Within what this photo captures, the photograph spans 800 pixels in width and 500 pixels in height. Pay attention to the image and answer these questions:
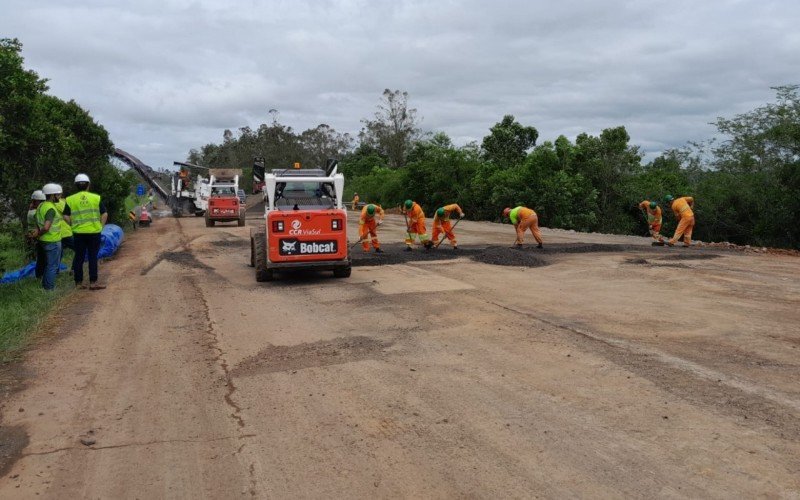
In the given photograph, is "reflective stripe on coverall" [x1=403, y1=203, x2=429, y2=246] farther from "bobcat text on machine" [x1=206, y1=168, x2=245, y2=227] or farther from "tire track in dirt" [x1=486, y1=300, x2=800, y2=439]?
"bobcat text on machine" [x1=206, y1=168, x2=245, y2=227]

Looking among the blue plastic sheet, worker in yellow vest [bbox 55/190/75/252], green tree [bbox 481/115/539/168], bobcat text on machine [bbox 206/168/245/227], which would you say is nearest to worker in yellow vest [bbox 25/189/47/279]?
worker in yellow vest [bbox 55/190/75/252]

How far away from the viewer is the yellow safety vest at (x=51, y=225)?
33.9 ft

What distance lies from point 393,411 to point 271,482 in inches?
52.3

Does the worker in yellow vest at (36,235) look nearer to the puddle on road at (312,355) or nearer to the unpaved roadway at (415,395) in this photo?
the unpaved roadway at (415,395)

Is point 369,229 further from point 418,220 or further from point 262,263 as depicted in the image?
point 262,263

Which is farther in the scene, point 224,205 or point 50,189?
point 224,205

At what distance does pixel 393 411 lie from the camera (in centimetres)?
490

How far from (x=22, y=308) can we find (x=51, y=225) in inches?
75.9

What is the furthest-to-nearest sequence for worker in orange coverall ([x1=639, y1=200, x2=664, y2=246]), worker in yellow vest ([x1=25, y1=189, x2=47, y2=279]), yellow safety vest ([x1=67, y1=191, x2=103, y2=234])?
worker in orange coverall ([x1=639, y1=200, x2=664, y2=246])
worker in yellow vest ([x1=25, y1=189, x2=47, y2=279])
yellow safety vest ([x1=67, y1=191, x2=103, y2=234])

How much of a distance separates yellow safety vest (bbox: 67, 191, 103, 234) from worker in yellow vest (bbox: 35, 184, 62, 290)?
312 mm

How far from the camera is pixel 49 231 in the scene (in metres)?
10.5

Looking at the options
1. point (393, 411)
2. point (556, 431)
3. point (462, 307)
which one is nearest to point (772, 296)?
point (462, 307)

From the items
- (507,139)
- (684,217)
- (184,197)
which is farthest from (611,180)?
(184,197)

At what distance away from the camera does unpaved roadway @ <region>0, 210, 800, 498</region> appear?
12.6ft
